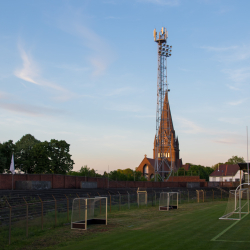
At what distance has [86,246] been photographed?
14.7 meters

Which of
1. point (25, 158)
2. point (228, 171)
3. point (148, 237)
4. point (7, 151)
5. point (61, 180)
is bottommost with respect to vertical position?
point (148, 237)

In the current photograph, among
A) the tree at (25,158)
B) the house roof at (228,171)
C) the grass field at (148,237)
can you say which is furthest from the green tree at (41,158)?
the house roof at (228,171)

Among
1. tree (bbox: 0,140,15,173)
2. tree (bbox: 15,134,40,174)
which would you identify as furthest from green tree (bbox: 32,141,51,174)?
tree (bbox: 0,140,15,173)

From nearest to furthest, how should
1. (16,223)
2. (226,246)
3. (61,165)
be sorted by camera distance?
1. (226,246)
2. (16,223)
3. (61,165)

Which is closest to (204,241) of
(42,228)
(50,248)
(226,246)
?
(226,246)

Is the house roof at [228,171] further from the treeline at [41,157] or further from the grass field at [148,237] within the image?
the grass field at [148,237]

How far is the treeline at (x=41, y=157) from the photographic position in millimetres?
63844

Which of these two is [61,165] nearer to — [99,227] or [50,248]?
[99,227]

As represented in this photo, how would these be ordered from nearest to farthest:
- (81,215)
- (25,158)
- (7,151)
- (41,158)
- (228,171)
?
(81,215) < (7,151) < (41,158) < (25,158) < (228,171)

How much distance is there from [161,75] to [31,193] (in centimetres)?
5204

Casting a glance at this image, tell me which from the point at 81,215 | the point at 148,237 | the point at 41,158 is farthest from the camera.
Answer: the point at 41,158

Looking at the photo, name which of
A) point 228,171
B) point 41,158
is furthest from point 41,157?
point 228,171

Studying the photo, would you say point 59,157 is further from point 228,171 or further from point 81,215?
point 228,171

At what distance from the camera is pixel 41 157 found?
65.7m
